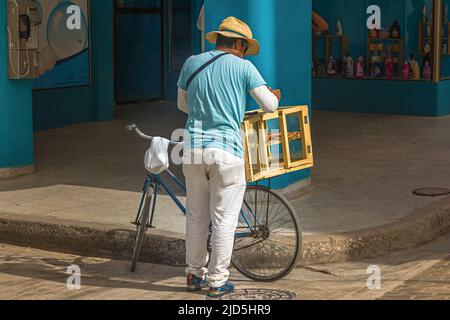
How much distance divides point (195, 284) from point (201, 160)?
3.11ft

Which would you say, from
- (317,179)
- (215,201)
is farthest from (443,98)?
(215,201)

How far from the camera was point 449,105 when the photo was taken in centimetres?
1662

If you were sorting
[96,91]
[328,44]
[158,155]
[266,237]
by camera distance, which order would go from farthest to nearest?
[328,44] → [96,91] → [266,237] → [158,155]

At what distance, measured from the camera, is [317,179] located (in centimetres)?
1086

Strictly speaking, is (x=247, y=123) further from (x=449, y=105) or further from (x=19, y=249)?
(x=449, y=105)

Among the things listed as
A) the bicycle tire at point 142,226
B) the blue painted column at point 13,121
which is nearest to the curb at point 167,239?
the bicycle tire at point 142,226

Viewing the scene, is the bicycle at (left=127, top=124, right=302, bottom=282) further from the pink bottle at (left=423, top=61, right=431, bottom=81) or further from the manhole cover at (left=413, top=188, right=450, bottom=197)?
the pink bottle at (left=423, top=61, right=431, bottom=81)

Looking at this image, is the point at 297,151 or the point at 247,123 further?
the point at 297,151

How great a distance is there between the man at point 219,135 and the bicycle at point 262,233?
447 mm

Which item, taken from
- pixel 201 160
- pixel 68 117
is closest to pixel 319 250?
pixel 201 160

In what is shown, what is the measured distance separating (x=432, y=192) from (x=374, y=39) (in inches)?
285

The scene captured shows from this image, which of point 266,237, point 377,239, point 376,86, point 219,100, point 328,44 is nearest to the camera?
point 219,100

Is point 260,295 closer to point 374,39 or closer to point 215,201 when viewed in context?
point 215,201

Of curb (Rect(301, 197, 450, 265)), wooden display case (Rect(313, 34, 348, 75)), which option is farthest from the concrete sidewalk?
wooden display case (Rect(313, 34, 348, 75))
